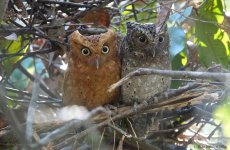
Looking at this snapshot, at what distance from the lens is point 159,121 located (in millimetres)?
2430

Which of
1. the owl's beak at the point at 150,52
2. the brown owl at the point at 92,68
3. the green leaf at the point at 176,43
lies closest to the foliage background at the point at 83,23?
the green leaf at the point at 176,43

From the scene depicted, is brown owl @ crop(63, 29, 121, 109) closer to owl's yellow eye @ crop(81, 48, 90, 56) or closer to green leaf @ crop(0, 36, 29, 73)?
owl's yellow eye @ crop(81, 48, 90, 56)

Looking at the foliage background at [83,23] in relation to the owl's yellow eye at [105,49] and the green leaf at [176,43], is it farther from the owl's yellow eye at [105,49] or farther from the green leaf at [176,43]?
the owl's yellow eye at [105,49]

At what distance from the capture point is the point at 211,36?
2.38m

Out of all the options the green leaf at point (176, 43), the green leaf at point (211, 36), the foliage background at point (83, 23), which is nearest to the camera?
the foliage background at point (83, 23)

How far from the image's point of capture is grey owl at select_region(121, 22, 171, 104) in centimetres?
220

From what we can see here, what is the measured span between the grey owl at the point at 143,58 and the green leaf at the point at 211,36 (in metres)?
0.22

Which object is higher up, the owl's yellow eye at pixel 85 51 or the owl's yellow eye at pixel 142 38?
the owl's yellow eye at pixel 142 38

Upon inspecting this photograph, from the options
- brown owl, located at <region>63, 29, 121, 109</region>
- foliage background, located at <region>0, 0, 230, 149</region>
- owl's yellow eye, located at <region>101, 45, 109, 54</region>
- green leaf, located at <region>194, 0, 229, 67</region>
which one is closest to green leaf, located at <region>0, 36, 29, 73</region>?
foliage background, located at <region>0, 0, 230, 149</region>

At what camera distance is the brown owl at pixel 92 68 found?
2.19 metres

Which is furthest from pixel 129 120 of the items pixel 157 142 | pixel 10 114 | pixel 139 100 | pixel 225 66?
pixel 10 114

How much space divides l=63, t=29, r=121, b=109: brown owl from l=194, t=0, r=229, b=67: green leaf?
47 cm

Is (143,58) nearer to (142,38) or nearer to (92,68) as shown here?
(142,38)

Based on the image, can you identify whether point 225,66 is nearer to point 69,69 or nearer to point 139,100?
point 139,100
